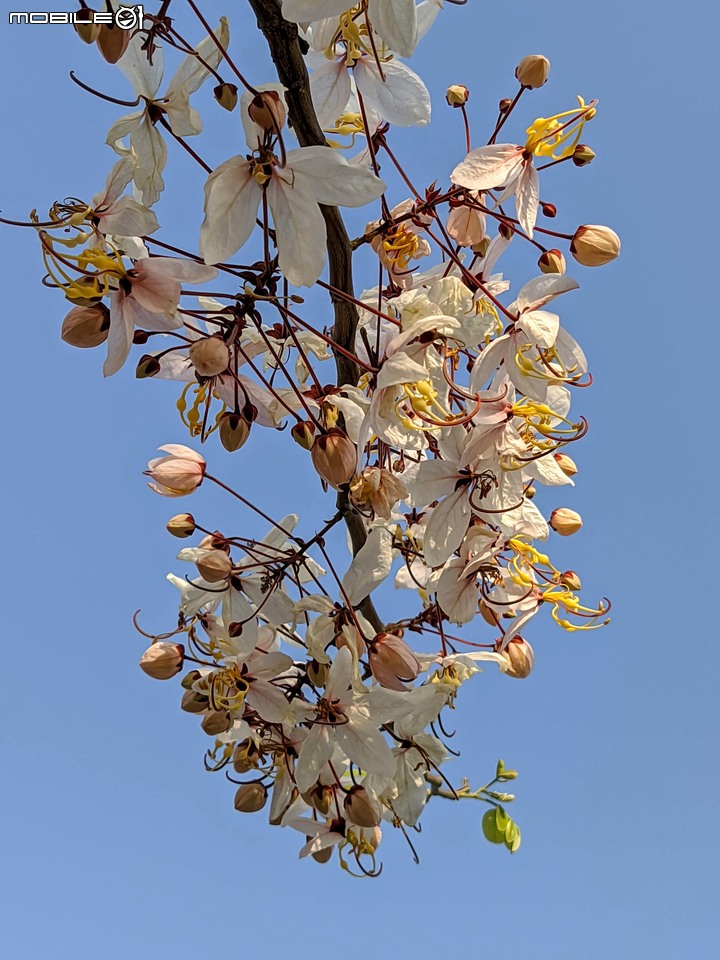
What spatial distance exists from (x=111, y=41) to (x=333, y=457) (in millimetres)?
477

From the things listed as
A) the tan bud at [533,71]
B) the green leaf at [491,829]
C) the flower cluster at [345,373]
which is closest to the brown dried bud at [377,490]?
the flower cluster at [345,373]

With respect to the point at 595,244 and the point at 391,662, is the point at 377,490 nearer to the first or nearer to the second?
the point at 391,662

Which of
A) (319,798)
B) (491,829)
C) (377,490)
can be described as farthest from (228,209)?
(491,829)

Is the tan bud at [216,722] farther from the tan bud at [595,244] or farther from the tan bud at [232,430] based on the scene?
the tan bud at [595,244]

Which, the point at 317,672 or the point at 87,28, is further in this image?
the point at 317,672

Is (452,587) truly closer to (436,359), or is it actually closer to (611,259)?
(436,359)

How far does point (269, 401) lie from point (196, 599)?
1.18 ft

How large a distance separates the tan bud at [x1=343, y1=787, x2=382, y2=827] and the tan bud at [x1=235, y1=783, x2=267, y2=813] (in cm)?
19

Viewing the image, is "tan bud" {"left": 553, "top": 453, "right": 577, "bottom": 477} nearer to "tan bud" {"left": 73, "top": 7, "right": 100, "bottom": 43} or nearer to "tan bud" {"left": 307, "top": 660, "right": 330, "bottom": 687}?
"tan bud" {"left": 307, "top": 660, "right": 330, "bottom": 687}

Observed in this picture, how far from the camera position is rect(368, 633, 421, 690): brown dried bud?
1127 mm

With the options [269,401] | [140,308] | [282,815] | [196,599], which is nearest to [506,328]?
[269,401]

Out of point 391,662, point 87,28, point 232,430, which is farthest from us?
point 391,662

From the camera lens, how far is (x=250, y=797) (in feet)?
4.54

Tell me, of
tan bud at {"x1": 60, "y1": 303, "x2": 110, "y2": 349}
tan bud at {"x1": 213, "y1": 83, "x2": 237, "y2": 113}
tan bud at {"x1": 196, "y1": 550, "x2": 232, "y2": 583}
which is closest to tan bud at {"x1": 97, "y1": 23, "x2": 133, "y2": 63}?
tan bud at {"x1": 213, "y1": 83, "x2": 237, "y2": 113}
